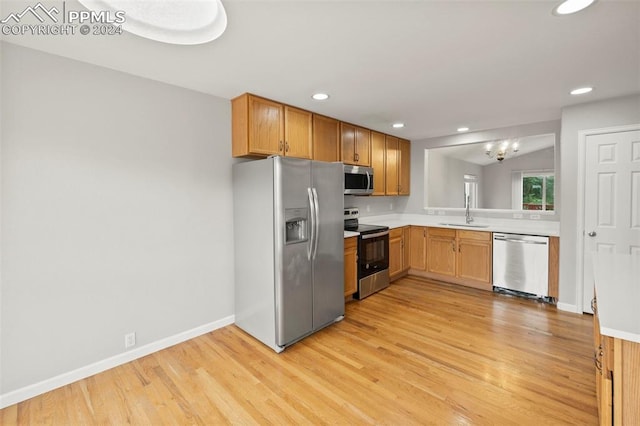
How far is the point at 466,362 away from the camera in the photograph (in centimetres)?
240

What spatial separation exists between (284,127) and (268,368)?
236 cm

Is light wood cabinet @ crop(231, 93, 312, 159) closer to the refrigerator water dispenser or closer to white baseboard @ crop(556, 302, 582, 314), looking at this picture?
the refrigerator water dispenser

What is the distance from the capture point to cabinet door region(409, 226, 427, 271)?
4.82 metres

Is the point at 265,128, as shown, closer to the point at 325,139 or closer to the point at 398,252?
the point at 325,139

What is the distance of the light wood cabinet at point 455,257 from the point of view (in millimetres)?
4195

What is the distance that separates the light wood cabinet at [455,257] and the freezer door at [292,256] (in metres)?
2.66

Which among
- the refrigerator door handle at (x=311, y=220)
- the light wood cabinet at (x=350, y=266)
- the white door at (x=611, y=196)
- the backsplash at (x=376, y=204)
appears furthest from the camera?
the backsplash at (x=376, y=204)

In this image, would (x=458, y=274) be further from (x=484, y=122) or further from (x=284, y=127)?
(x=284, y=127)

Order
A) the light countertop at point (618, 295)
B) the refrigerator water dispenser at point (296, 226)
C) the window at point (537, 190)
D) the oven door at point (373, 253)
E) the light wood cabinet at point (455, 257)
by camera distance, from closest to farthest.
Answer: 1. the light countertop at point (618, 295)
2. the refrigerator water dispenser at point (296, 226)
3. the oven door at point (373, 253)
4. the window at point (537, 190)
5. the light wood cabinet at point (455, 257)

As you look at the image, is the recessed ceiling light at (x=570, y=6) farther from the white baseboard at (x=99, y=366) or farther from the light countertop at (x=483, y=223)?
the white baseboard at (x=99, y=366)

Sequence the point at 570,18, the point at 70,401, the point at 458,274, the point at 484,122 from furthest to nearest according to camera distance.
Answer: the point at 458,274 → the point at 484,122 → the point at 70,401 → the point at 570,18

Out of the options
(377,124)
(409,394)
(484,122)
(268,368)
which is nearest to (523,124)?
(484,122)

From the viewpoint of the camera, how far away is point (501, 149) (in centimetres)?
452

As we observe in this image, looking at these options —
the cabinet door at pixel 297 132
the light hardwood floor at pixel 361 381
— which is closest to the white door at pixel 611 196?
the light hardwood floor at pixel 361 381
